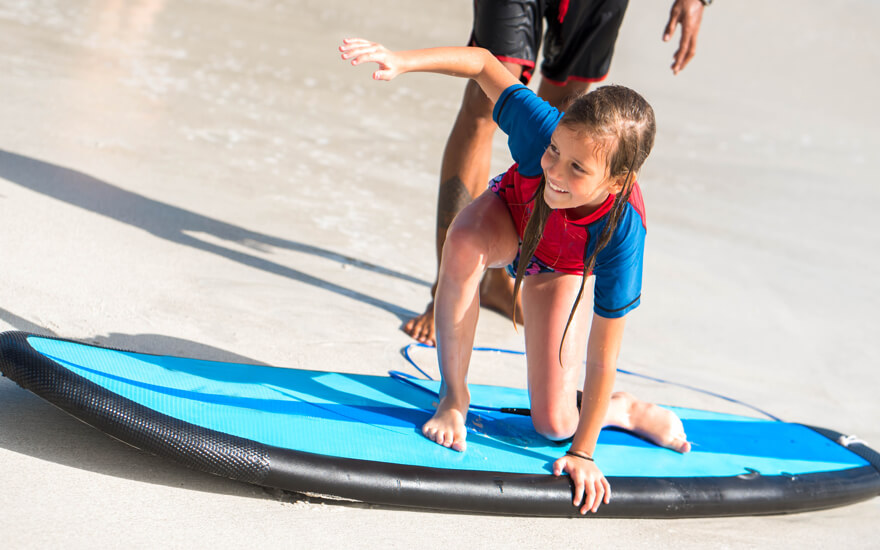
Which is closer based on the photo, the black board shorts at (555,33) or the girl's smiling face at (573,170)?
the girl's smiling face at (573,170)

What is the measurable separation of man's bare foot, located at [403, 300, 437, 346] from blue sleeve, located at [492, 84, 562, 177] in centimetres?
103

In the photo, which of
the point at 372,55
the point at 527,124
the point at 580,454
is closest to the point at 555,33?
the point at 527,124

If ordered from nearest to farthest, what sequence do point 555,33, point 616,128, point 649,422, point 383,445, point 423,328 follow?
point 616,128 → point 383,445 → point 649,422 → point 423,328 → point 555,33

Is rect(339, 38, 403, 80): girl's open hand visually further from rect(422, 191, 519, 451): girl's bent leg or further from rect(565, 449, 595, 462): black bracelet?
rect(565, 449, 595, 462): black bracelet

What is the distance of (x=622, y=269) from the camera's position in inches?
92.5

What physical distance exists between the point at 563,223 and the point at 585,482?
70 centimetres

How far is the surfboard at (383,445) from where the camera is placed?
2043 mm

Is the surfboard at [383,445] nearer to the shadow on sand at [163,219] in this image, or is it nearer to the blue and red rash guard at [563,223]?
the blue and red rash guard at [563,223]

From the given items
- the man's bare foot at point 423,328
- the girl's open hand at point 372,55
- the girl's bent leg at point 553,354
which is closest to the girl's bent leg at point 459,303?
the girl's bent leg at point 553,354

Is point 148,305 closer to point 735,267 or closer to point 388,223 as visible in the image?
point 388,223

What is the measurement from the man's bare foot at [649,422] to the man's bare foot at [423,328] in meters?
0.82

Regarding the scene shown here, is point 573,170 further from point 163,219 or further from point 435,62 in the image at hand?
point 163,219

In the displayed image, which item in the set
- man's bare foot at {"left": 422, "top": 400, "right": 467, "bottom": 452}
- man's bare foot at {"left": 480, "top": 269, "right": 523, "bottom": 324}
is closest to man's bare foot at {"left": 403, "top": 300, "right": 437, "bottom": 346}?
man's bare foot at {"left": 480, "top": 269, "right": 523, "bottom": 324}

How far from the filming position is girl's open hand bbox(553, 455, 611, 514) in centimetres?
236
